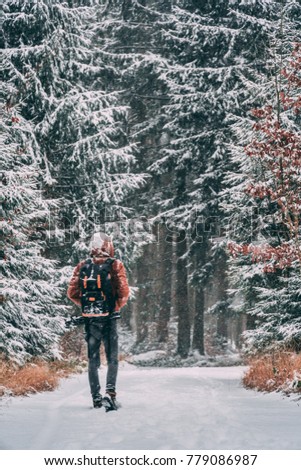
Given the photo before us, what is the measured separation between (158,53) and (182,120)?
4.25m

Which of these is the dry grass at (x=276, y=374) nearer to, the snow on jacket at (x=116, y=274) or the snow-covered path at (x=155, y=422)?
the snow-covered path at (x=155, y=422)

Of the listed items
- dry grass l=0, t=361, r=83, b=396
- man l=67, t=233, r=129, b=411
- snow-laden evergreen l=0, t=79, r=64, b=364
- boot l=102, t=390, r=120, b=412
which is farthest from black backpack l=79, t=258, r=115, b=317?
snow-laden evergreen l=0, t=79, r=64, b=364

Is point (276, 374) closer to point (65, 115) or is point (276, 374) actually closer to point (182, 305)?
point (65, 115)

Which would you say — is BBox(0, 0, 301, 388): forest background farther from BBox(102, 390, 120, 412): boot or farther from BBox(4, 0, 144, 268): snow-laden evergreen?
BBox(102, 390, 120, 412): boot

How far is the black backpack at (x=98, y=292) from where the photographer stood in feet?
21.1

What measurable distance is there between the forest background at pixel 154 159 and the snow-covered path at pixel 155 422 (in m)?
2.52

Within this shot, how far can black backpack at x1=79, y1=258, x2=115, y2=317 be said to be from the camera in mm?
6438

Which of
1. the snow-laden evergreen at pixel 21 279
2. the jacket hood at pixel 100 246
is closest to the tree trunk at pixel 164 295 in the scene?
the snow-laden evergreen at pixel 21 279

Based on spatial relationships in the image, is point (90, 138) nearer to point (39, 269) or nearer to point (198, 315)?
point (39, 269)

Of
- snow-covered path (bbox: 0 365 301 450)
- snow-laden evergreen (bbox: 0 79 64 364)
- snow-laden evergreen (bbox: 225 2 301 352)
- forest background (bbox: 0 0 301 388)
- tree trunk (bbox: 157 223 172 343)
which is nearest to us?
snow-covered path (bbox: 0 365 301 450)

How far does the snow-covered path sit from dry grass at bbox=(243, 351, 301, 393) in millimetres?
326

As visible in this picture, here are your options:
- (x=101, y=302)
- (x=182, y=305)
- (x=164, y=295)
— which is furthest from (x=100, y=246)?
(x=164, y=295)

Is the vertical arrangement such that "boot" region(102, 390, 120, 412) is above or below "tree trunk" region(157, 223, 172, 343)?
above

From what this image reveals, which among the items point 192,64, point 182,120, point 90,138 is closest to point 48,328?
point 90,138
